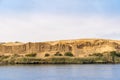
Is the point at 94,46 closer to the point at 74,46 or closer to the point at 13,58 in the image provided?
the point at 74,46

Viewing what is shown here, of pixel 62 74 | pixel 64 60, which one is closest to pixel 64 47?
pixel 64 60

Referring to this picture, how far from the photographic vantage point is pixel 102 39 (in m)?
108

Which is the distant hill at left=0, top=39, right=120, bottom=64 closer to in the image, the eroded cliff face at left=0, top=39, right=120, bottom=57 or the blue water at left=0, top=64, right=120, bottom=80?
the eroded cliff face at left=0, top=39, right=120, bottom=57

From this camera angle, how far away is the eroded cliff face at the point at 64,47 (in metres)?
101

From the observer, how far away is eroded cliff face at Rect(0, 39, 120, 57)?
101 m

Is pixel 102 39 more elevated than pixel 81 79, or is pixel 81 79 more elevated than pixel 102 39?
pixel 102 39

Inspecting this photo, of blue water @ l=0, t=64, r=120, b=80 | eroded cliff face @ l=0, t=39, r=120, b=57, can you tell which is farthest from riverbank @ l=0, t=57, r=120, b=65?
→ blue water @ l=0, t=64, r=120, b=80

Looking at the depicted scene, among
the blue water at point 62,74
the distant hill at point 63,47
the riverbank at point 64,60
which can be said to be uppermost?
the distant hill at point 63,47

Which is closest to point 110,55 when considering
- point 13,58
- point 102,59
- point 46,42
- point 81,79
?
point 102,59

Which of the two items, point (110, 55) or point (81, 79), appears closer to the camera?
point (81, 79)

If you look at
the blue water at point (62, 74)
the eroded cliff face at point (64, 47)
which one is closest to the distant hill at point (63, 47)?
the eroded cliff face at point (64, 47)

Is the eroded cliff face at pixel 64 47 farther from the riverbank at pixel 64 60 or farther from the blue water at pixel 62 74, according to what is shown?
the blue water at pixel 62 74

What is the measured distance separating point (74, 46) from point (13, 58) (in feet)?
86.1

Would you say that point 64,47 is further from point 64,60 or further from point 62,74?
point 62,74
